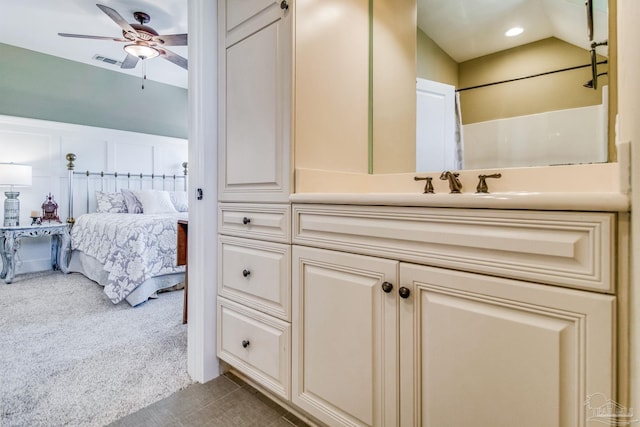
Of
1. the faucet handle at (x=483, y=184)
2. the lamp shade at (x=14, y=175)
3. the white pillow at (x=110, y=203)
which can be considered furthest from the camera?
the white pillow at (x=110, y=203)

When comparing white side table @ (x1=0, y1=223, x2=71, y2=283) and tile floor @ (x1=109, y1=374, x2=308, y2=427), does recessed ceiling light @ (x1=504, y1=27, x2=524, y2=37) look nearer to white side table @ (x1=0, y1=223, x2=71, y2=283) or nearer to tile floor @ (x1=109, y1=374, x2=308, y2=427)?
tile floor @ (x1=109, y1=374, x2=308, y2=427)

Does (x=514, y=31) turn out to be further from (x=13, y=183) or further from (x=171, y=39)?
(x=13, y=183)

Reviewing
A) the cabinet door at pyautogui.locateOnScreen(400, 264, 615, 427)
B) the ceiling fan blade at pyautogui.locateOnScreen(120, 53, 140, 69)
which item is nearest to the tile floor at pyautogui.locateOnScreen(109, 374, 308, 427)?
the cabinet door at pyautogui.locateOnScreen(400, 264, 615, 427)

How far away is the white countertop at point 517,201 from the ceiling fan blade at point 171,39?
3056 mm

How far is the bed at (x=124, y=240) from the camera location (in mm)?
2674

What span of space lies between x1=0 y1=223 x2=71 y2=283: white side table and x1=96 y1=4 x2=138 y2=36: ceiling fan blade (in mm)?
2331

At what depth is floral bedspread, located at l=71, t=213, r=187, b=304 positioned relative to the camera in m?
2.65

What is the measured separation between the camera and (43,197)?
394 centimetres

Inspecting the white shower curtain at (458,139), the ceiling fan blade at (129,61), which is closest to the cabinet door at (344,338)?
the white shower curtain at (458,139)

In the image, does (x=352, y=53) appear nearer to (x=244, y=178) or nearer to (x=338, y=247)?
(x=244, y=178)

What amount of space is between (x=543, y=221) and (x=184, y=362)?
1.81m

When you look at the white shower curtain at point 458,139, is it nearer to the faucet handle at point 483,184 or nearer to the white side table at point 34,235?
the faucet handle at point 483,184

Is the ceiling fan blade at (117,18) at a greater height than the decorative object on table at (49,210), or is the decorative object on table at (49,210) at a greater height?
the ceiling fan blade at (117,18)

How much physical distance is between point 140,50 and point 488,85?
338 centimetres
